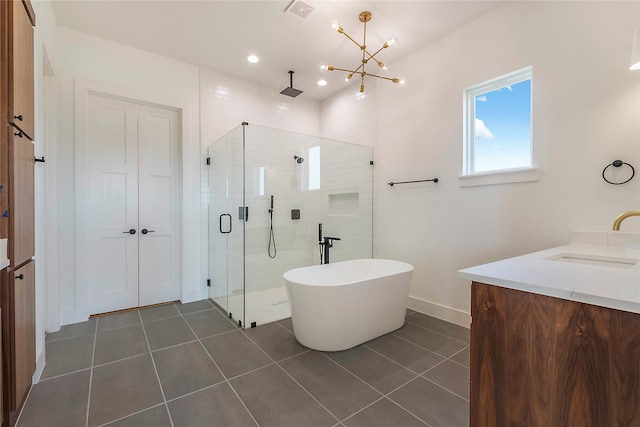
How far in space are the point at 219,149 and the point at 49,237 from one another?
1799 mm

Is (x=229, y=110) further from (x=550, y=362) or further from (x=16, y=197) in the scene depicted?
(x=550, y=362)

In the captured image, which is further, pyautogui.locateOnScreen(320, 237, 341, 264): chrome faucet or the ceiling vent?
→ pyautogui.locateOnScreen(320, 237, 341, 264): chrome faucet

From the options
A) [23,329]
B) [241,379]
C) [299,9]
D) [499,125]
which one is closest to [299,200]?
[299,9]

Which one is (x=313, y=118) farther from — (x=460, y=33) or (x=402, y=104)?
(x=460, y=33)

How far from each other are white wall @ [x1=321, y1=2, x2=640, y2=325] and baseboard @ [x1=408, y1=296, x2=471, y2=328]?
1 cm

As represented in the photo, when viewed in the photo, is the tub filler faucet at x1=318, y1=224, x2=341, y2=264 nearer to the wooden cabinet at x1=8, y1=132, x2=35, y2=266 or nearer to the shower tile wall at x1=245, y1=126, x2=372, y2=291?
the shower tile wall at x1=245, y1=126, x2=372, y2=291

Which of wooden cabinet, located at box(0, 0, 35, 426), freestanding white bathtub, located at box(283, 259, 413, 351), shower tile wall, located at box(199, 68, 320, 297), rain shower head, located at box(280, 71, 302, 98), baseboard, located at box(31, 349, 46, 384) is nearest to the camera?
wooden cabinet, located at box(0, 0, 35, 426)

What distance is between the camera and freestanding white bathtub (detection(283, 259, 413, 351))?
222 centimetres

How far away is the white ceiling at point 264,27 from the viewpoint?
97.3 inches

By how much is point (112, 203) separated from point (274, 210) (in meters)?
1.78

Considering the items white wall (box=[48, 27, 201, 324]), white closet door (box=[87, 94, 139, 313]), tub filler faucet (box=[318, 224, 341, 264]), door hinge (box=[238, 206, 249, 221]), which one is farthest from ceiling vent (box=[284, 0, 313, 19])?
tub filler faucet (box=[318, 224, 341, 264])

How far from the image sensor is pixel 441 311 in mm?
2938

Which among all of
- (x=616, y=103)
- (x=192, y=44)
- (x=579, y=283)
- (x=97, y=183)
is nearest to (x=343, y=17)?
(x=192, y=44)

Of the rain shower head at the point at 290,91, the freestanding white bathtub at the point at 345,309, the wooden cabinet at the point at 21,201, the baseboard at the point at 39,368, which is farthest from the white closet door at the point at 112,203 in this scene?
the freestanding white bathtub at the point at 345,309
